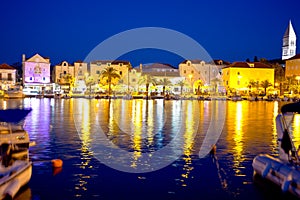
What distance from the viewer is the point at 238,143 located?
16359 millimetres

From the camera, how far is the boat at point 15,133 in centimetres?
1238

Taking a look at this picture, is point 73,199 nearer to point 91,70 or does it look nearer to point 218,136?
point 218,136

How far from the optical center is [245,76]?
303 ft

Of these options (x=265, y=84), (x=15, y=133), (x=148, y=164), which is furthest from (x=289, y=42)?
(x=15, y=133)

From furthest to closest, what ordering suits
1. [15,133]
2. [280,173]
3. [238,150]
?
[238,150] → [15,133] → [280,173]

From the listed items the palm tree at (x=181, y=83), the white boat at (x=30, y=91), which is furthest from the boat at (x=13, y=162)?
the palm tree at (x=181, y=83)

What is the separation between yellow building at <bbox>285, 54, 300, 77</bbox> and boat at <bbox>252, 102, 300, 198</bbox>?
285 feet

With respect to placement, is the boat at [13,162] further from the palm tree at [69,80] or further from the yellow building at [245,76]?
the yellow building at [245,76]

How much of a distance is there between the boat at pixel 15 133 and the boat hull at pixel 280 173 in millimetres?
6735

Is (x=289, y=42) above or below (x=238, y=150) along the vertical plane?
above

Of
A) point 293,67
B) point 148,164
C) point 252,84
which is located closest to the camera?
point 148,164

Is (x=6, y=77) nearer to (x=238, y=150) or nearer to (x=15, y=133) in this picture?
(x=15, y=133)

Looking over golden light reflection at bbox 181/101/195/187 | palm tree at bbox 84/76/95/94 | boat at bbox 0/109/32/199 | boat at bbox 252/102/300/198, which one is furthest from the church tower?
boat at bbox 0/109/32/199

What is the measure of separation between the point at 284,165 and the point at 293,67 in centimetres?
9054
